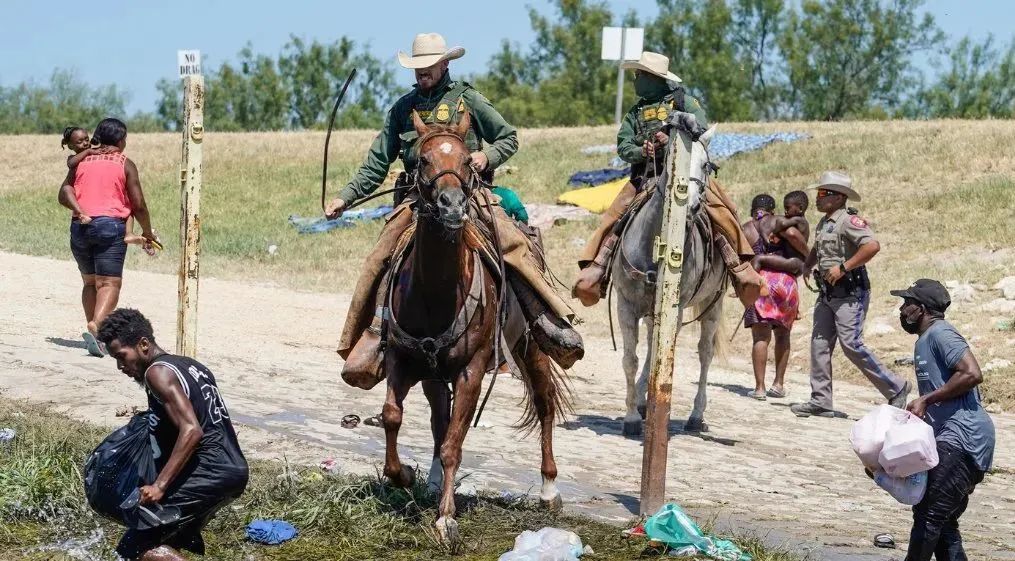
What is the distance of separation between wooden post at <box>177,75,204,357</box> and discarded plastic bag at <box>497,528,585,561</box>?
8.94 feet

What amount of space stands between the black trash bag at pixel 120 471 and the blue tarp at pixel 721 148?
73.1 feet

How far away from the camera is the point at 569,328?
28.1ft

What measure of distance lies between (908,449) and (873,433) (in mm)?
203

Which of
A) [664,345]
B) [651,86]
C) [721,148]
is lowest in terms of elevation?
[664,345]


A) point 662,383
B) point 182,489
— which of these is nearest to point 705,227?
point 662,383

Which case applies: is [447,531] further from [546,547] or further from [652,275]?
[652,275]

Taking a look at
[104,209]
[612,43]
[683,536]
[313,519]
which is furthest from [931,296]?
[612,43]

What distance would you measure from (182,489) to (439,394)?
2294 millimetres

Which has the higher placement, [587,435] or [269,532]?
[269,532]

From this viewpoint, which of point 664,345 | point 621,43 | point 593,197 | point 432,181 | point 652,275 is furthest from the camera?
point 621,43

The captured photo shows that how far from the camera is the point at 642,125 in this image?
38.5ft

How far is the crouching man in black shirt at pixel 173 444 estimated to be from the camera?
6.25 m

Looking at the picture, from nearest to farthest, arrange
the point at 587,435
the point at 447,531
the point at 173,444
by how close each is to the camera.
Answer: the point at 173,444 → the point at 447,531 → the point at 587,435

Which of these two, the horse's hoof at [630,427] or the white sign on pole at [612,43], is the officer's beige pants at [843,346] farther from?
the white sign on pole at [612,43]
